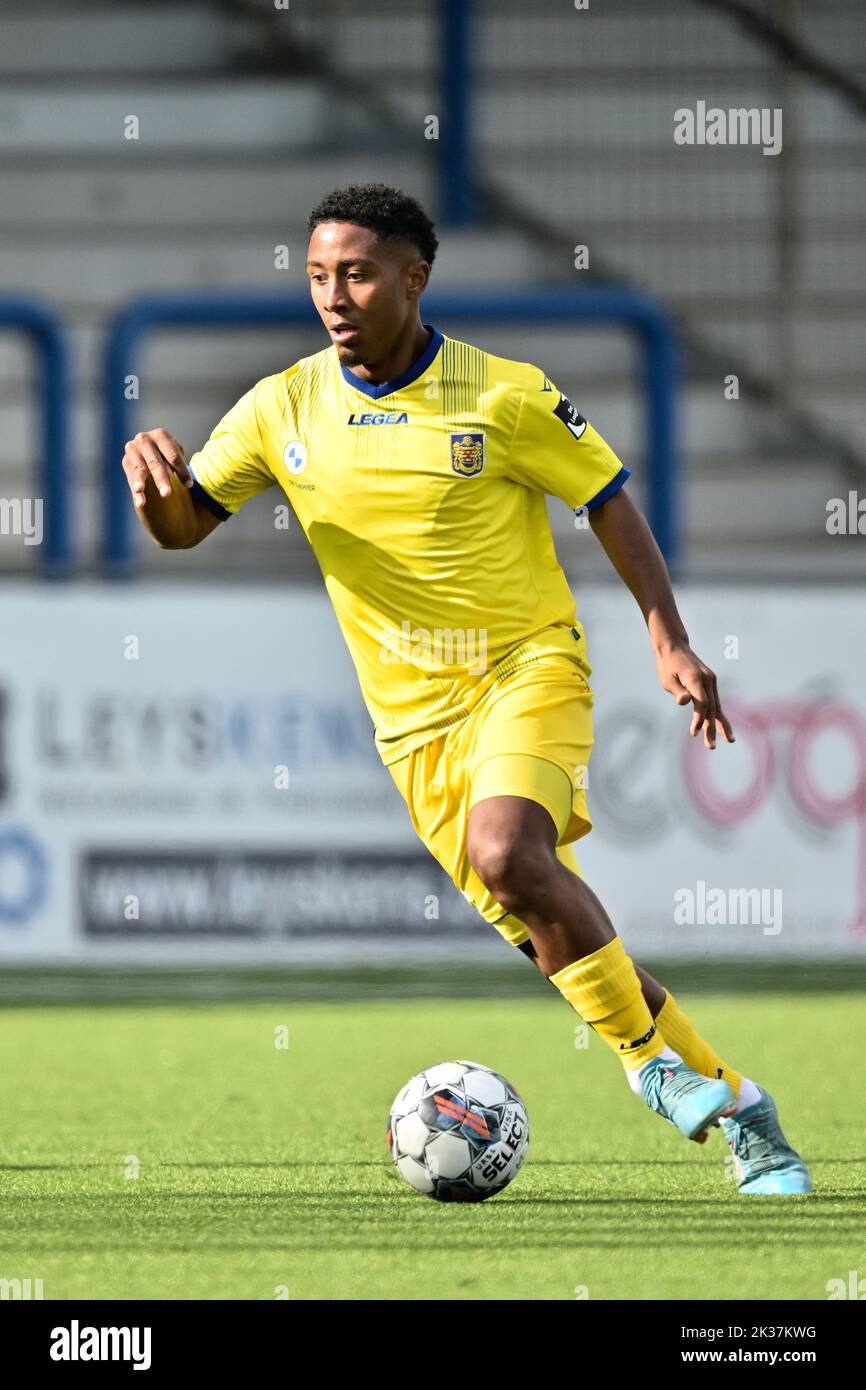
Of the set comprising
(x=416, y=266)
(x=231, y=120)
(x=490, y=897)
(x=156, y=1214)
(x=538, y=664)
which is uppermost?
(x=231, y=120)

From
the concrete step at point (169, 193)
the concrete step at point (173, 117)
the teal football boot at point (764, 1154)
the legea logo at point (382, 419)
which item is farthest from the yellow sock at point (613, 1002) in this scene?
the concrete step at point (173, 117)

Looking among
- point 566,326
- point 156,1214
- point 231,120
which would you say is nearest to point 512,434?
point 156,1214

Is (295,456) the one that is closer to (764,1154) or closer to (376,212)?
(376,212)

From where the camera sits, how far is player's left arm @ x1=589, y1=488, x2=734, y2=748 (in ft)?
15.6

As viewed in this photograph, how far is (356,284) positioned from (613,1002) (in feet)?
5.17

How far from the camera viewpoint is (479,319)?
35.6 ft

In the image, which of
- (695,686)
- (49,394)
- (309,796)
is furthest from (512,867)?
(49,394)

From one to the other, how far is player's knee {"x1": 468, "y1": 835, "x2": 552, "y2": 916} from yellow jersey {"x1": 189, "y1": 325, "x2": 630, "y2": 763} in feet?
1.46

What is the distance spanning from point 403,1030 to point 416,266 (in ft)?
13.2

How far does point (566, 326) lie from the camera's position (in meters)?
10.9

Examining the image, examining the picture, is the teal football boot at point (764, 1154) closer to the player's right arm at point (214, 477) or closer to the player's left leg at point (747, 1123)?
the player's left leg at point (747, 1123)

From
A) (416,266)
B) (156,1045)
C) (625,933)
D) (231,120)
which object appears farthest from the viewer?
(231,120)

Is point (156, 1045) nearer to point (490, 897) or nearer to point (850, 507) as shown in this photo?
point (490, 897)

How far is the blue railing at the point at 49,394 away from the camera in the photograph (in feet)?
33.4
